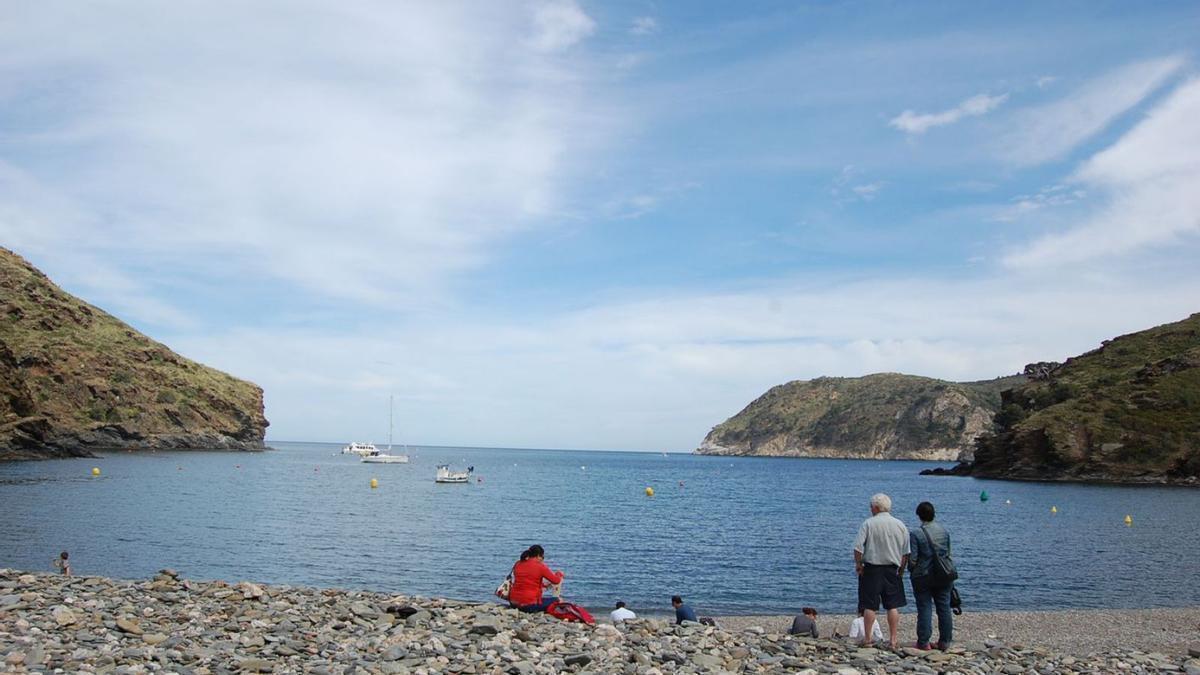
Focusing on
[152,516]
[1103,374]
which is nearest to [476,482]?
[152,516]

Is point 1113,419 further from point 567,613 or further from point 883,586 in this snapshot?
point 567,613

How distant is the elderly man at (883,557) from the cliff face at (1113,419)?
12119cm

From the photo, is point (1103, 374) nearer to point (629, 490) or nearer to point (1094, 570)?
point (629, 490)

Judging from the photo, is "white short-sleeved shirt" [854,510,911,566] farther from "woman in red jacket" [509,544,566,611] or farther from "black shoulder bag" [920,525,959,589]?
"woman in red jacket" [509,544,566,611]

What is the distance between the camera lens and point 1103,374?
5896 inches

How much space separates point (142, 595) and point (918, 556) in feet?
48.6

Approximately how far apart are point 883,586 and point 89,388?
158m

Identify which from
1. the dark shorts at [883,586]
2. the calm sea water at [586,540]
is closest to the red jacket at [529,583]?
the dark shorts at [883,586]

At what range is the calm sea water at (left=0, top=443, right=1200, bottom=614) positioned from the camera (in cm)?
3441

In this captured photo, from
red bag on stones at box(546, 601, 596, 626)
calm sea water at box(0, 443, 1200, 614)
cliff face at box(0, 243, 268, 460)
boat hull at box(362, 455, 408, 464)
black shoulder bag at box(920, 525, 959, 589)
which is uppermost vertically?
cliff face at box(0, 243, 268, 460)

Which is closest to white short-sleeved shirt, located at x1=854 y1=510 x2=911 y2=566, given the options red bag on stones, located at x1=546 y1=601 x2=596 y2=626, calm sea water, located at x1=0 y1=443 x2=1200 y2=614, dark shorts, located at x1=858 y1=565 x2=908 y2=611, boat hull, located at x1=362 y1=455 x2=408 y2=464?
dark shorts, located at x1=858 y1=565 x2=908 y2=611

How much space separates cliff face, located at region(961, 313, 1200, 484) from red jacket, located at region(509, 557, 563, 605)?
122 m

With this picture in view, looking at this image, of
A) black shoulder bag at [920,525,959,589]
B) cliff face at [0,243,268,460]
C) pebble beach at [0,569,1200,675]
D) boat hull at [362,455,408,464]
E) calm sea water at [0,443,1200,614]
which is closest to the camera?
pebble beach at [0,569,1200,675]

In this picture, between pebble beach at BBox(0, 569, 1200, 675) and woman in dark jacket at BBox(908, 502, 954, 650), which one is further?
woman in dark jacket at BBox(908, 502, 954, 650)
